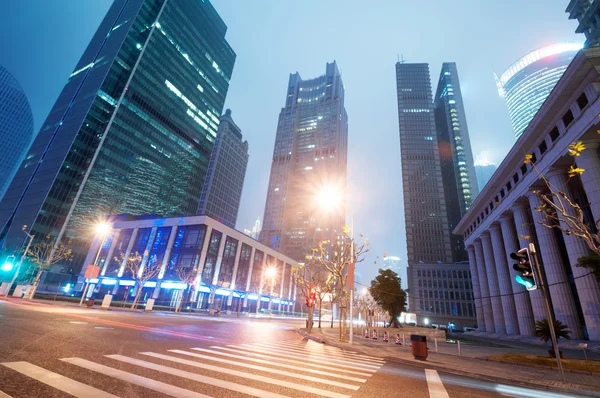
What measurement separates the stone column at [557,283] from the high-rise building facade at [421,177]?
8349 cm

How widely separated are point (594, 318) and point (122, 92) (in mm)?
112400

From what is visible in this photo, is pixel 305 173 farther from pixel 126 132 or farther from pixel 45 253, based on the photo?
pixel 45 253

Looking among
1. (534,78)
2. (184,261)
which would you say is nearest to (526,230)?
(184,261)

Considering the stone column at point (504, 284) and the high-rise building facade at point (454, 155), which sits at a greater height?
the high-rise building facade at point (454, 155)

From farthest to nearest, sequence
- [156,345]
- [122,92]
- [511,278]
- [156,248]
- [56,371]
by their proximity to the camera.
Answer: [122,92] → [156,248] → [511,278] → [156,345] → [56,371]

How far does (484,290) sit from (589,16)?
61263 mm

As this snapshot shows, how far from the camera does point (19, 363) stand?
5.51m

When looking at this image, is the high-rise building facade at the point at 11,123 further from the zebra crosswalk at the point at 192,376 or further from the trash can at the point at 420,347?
the trash can at the point at 420,347

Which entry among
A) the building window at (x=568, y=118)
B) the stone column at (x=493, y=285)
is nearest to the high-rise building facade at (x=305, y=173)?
the stone column at (x=493, y=285)

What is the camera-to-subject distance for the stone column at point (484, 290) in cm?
5033

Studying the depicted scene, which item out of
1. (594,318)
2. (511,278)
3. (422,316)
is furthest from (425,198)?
(594,318)

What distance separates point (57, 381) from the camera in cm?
466

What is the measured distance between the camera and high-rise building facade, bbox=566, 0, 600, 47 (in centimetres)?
5291

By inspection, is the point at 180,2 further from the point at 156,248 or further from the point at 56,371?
the point at 56,371
